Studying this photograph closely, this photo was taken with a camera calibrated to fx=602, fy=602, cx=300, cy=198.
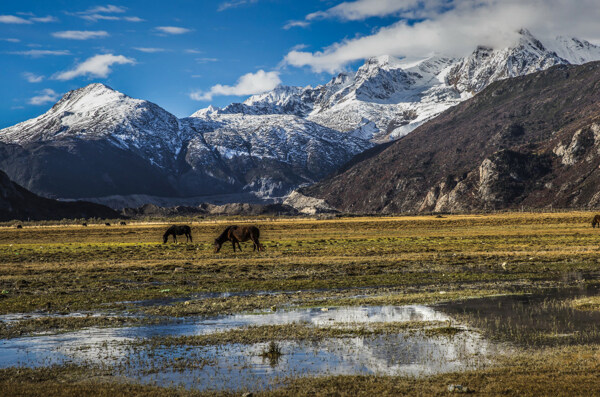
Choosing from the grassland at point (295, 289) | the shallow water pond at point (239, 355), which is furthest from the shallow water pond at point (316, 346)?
the grassland at point (295, 289)

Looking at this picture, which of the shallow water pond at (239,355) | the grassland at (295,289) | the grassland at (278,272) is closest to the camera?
the grassland at (295,289)

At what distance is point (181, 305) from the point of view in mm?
28141

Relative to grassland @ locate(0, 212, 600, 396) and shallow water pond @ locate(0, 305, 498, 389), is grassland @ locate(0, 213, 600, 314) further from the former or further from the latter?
shallow water pond @ locate(0, 305, 498, 389)

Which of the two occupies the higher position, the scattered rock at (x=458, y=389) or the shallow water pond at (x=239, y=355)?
the scattered rock at (x=458, y=389)

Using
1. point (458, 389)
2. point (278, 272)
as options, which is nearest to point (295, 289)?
point (278, 272)

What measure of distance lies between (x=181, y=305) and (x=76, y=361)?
33.1ft

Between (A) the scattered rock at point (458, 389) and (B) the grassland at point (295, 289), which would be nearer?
(A) the scattered rock at point (458, 389)

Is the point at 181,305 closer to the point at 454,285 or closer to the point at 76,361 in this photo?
the point at 76,361

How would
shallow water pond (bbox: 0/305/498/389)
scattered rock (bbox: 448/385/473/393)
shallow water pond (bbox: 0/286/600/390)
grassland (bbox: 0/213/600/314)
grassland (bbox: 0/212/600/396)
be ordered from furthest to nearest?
grassland (bbox: 0/213/600/314)
shallow water pond (bbox: 0/286/600/390)
shallow water pond (bbox: 0/305/498/389)
grassland (bbox: 0/212/600/396)
scattered rock (bbox: 448/385/473/393)

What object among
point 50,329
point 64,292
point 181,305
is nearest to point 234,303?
point 181,305

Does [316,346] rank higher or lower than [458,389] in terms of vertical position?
lower

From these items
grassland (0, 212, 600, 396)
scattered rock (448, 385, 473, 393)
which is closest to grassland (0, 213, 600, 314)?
grassland (0, 212, 600, 396)

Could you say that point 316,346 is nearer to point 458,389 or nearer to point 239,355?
point 239,355

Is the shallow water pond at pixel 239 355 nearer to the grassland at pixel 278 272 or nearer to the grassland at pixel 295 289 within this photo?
the grassland at pixel 295 289
